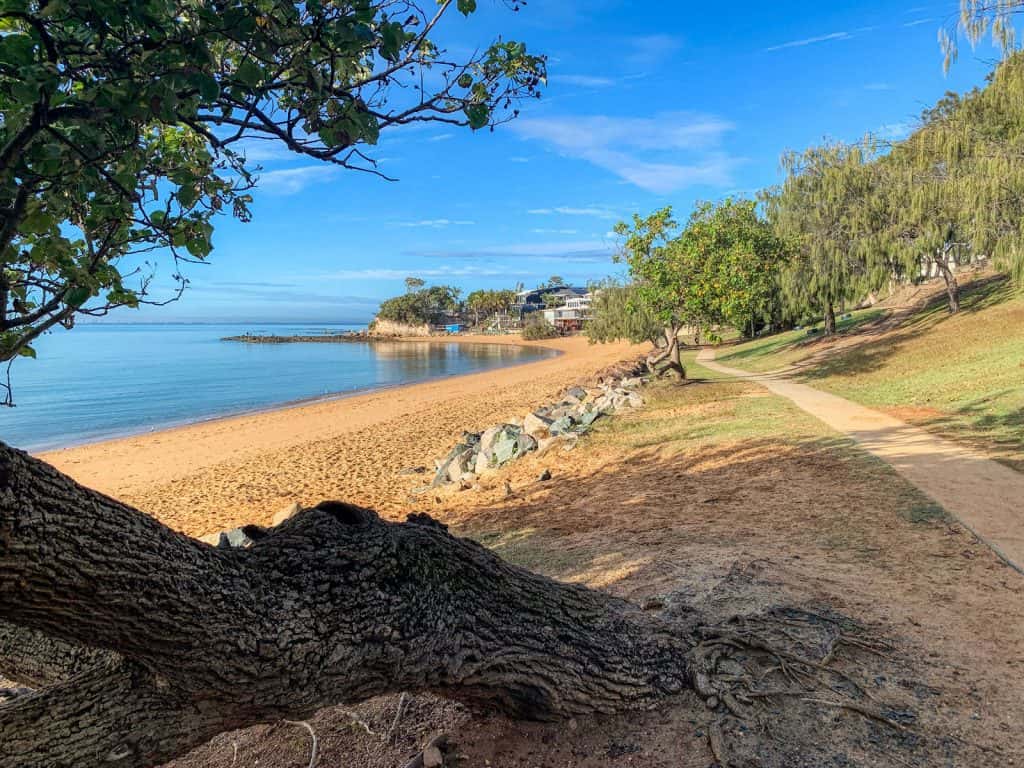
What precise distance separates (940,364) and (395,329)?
111 meters

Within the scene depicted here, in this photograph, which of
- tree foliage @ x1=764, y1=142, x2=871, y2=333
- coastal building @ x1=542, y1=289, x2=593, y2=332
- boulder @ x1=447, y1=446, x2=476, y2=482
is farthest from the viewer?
coastal building @ x1=542, y1=289, x2=593, y2=332

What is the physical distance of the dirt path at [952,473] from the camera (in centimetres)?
592

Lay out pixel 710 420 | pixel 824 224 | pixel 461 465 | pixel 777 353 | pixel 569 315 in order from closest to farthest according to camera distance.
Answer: pixel 461 465, pixel 710 420, pixel 824 224, pixel 777 353, pixel 569 315

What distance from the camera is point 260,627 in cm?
229

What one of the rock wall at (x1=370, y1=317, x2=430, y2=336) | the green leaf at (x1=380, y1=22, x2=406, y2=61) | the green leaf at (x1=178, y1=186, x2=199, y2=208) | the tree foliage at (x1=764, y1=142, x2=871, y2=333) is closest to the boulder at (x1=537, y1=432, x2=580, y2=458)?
the green leaf at (x1=178, y1=186, x2=199, y2=208)

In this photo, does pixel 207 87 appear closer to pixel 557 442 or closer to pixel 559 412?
pixel 557 442

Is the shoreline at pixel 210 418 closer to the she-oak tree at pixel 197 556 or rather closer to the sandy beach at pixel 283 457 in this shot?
the sandy beach at pixel 283 457

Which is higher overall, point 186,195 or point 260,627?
point 186,195

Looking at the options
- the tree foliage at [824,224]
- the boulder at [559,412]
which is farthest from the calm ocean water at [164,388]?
the tree foliage at [824,224]

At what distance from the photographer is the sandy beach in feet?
38.8

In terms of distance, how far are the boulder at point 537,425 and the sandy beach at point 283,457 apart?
7.83 ft

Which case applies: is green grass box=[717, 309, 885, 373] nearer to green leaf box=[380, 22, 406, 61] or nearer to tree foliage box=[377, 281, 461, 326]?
green leaf box=[380, 22, 406, 61]

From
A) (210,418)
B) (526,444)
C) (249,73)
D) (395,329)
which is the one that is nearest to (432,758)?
(249,73)

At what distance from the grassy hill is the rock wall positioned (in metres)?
92.9
